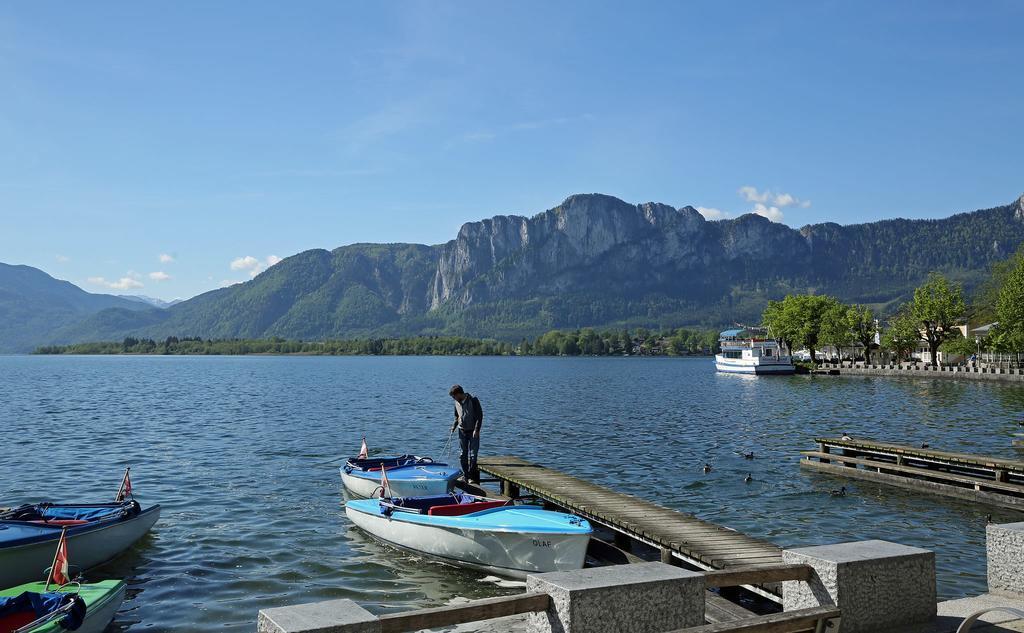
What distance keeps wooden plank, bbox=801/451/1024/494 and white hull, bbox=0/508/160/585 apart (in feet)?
81.5

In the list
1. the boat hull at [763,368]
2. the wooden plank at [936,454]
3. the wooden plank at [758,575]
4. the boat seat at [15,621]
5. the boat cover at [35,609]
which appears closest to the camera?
the wooden plank at [758,575]

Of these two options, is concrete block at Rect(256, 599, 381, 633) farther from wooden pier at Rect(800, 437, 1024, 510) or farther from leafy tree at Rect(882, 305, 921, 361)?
leafy tree at Rect(882, 305, 921, 361)

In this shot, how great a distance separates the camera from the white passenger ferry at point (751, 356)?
408 ft

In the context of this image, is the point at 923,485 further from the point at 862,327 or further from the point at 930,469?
the point at 862,327

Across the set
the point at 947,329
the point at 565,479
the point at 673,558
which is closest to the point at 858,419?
the point at 565,479

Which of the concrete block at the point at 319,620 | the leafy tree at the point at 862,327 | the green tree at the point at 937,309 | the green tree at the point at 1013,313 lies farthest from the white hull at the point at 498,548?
the leafy tree at the point at 862,327

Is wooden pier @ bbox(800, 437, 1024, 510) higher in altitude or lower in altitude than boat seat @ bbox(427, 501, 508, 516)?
lower

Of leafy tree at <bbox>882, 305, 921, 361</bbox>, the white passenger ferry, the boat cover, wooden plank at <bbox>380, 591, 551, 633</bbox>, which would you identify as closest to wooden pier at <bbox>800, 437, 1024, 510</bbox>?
wooden plank at <bbox>380, 591, 551, 633</bbox>

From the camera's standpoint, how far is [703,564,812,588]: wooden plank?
7.45m

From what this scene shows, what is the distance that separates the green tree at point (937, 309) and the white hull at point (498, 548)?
4154 inches

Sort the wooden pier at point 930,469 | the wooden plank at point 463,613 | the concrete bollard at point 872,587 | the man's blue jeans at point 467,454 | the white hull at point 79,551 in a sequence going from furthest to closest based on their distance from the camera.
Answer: the wooden pier at point 930,469, the man's blue jeans at point 467,454, the white hull at point 79,551, the concrete bollard at point 872,587, the wooden plank at point 463,613

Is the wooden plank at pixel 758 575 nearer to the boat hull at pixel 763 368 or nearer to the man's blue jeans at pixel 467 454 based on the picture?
the man's blue jeans at pixel 467 454

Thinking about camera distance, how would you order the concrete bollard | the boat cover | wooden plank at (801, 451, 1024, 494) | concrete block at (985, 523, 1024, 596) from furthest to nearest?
wooden plank at (801, 451, 1024, 494) < the boat cover < concrete block at (985, 523, 1024, 596) < the concrete bollard

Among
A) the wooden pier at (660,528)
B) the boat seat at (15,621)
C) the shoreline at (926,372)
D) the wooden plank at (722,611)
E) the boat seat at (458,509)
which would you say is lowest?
the wooden plank at (722,611)
